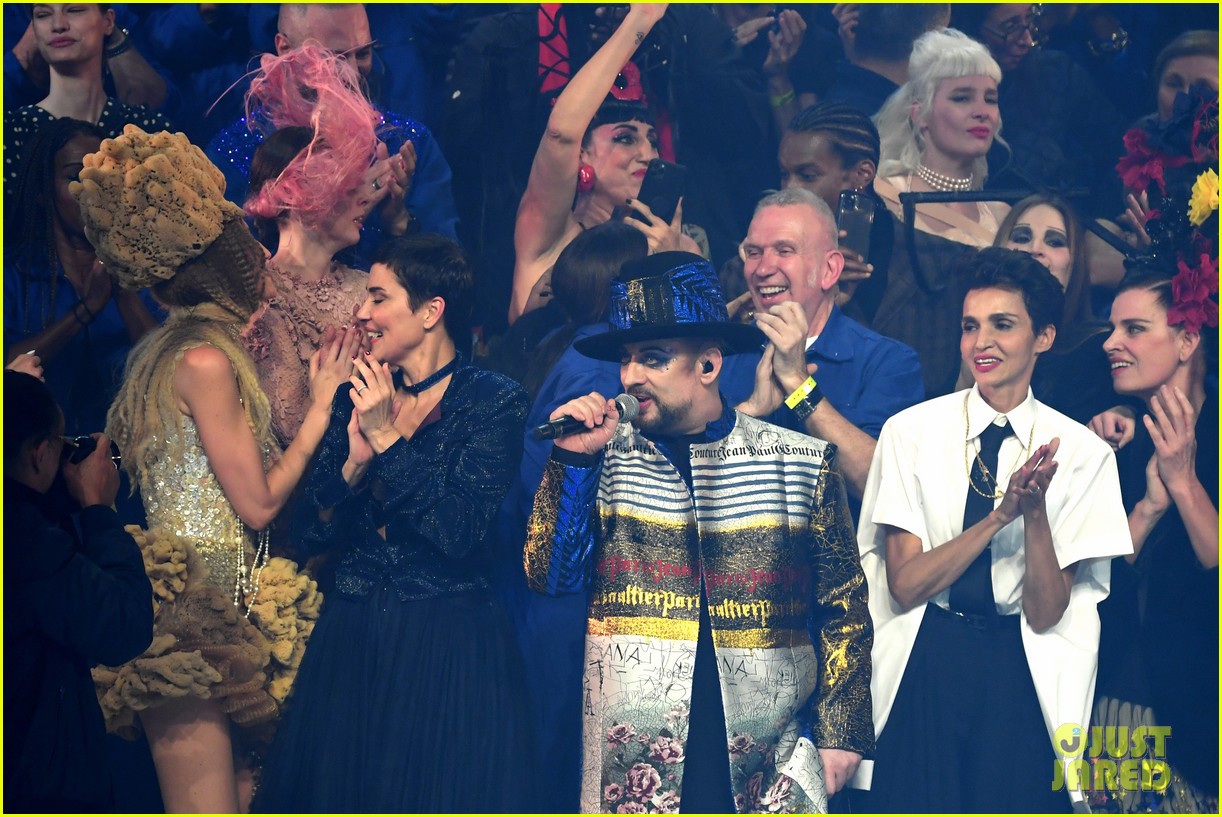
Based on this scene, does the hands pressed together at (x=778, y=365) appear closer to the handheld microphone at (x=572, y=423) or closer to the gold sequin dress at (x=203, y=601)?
the handheld microphone at (x=572, y=423)

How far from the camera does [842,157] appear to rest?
5023 mm

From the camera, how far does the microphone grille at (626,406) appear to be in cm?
405

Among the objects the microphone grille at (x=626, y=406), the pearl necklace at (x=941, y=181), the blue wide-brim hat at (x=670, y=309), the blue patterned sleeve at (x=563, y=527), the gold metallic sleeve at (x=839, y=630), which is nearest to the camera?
the microphone grille at (x=626, y=406)

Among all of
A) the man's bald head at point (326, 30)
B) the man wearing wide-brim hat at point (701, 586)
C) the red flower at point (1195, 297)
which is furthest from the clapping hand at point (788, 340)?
the man's bald head at point (326, 30)

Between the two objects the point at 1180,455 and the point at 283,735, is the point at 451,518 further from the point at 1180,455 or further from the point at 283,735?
the point at 1180,455

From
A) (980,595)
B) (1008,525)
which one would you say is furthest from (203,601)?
(1008,525)

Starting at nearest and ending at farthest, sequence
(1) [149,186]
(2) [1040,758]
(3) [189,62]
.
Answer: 1. (1) [149,186]
2. (2) [1040,758]
3. (3) [189,62]

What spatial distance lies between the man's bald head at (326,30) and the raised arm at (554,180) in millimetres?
645

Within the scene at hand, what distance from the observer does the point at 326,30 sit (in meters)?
4.95

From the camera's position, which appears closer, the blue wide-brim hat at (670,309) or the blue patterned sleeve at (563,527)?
the blue patterned sleeve at (563,527)

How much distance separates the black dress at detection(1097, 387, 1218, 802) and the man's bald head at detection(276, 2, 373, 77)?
2.78 metres

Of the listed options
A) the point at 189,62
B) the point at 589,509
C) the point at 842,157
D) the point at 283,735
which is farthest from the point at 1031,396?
the point at 189,62

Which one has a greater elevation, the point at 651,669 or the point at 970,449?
the point at 970,449

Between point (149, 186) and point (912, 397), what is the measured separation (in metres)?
2.39
